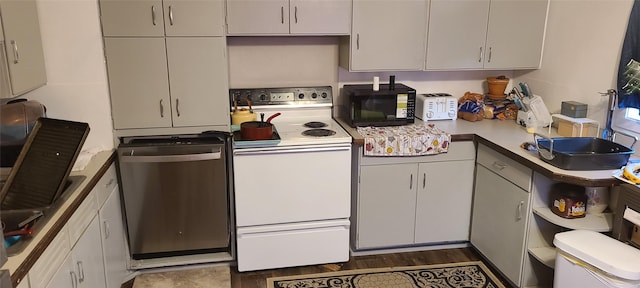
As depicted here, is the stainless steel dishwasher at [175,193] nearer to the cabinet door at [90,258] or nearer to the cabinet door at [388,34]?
the cabinet door at [90,258]

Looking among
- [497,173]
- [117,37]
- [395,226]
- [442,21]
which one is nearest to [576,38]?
[442,21]

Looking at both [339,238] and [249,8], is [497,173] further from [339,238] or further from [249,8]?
[249,8]

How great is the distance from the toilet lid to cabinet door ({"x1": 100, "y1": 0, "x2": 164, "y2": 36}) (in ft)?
7.85

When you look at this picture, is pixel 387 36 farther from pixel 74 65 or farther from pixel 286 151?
pixel 74 65

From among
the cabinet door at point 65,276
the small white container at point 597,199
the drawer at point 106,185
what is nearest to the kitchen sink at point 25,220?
the cabinet door at point 65,276

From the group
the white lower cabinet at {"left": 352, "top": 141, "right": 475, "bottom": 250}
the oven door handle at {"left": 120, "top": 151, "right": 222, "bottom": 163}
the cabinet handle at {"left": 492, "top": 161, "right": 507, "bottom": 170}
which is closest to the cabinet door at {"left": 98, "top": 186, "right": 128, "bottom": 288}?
the oven door handle at {"left": 120, "top": 151, "right": 222, "bottom": 163}

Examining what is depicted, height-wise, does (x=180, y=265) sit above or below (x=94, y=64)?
below

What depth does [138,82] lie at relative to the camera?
2.87 meters

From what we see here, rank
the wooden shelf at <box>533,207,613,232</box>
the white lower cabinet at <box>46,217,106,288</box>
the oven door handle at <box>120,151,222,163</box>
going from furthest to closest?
the oven door handle at <box>120,151,222,163</box> → the wooden shelf at <box>533,207,613,232</box> → the white lower cabinet at <box>46,217,106,288</box>

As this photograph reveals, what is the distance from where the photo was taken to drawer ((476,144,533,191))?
109 inches

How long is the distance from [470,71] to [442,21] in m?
0.63

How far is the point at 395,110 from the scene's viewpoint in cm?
343

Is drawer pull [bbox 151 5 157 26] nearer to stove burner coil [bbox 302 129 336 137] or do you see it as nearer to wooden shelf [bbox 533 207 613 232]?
stove burner coil [bbox 302 129 336 137]

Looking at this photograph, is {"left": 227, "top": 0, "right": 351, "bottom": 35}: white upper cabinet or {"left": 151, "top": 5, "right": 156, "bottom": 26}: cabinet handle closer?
{"left": 151, "top": 5, "right": 156, "bottom": 26}: cabinet handle
